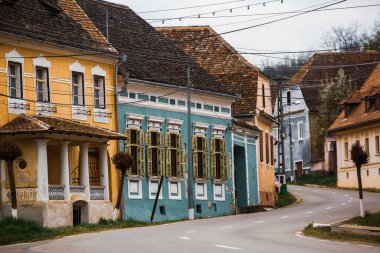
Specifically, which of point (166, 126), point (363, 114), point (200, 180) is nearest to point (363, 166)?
point (363, 114)

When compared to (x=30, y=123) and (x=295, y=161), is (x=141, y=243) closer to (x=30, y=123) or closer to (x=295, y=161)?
(x=30, y=123)

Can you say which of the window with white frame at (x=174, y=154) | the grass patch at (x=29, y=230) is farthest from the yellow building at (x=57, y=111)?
the window with white frame at (x=174, y=154)

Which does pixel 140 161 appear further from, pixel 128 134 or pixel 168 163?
pixel 168 163

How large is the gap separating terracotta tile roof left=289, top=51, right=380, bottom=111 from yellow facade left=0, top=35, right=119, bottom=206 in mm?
52042

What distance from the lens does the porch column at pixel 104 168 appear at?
4437 cm

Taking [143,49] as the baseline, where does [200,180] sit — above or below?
below

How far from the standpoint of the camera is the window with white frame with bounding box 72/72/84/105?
149ft

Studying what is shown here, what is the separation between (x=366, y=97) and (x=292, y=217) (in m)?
34.2

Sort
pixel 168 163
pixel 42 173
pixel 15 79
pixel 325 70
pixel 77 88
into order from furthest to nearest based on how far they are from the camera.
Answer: pixel 325 70
pixel 168 163
pixel 77 88
pixel 15 79
pixel 42 173

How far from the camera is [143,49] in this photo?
174ft

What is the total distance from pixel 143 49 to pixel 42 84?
10.5 meters

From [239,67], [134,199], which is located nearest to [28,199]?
[134,199]

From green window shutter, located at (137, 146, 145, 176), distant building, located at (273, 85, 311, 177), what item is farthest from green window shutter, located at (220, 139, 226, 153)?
distant building, located at (273, 85, 311, 177)

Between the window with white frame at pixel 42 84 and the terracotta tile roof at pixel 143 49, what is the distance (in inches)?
214
